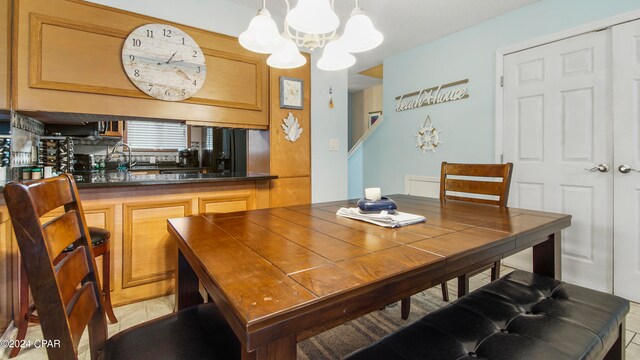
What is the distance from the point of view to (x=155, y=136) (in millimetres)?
4434

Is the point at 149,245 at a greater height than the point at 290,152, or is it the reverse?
the point at 290,152

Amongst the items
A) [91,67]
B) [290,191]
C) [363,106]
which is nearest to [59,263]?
[91,67]

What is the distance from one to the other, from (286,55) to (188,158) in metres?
3.46

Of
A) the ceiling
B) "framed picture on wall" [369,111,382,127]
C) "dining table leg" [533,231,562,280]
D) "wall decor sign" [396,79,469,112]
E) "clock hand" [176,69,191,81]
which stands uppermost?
the ceiling

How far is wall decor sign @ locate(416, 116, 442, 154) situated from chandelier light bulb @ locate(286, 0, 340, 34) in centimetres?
263

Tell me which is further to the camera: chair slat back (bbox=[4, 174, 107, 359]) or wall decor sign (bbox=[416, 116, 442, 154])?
wall decor sign (bbox=[416, 116, 442, 154])

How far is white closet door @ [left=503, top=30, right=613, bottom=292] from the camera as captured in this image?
94.5 inches

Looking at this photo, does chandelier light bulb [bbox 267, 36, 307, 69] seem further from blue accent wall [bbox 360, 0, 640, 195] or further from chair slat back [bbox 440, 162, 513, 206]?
blue accent wall [bbox 360, 0, 640, 195]

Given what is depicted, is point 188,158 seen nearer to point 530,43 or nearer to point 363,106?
point 363,106

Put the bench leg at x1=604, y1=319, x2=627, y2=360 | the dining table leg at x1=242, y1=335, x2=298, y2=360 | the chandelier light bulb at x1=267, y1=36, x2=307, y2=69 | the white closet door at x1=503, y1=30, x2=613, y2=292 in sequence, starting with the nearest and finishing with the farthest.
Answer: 1. the dining table leg at x1=242, y1=335, x2=298, y2=360
2. the bench leg at x1=604, y1=319, x2=627, y2=360
3. the chandelier light bulb at x1=267, y1=36, x2=307, y2=69
4. the white closet door at x1=503, y1=30, x2=613, y2=292

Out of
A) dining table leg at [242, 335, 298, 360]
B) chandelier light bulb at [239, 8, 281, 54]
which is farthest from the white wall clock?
dining table leg at [242, 335, 298, 360]

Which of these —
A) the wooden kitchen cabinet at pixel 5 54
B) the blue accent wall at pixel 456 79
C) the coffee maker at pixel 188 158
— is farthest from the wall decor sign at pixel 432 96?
the wooden kitchen cabinet at pixel 5 54

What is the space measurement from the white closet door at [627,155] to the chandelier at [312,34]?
215 centimetres

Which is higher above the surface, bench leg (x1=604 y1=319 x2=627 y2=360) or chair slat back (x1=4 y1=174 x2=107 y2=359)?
chair slat back (x1=4 y1=174 x2=107 y2=359)
